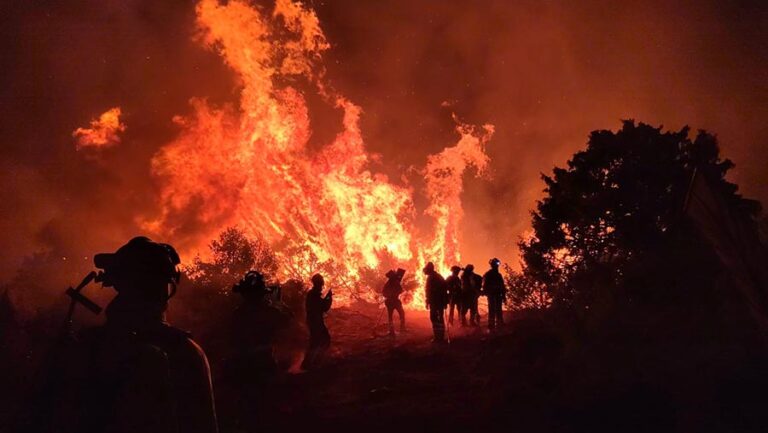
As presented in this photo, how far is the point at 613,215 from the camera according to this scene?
18375 mm

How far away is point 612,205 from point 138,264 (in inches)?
787

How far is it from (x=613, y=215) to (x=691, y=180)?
40.4 ft

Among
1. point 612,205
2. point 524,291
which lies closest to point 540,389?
point 524,291

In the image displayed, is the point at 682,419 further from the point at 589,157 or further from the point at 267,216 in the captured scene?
the point at 267,216

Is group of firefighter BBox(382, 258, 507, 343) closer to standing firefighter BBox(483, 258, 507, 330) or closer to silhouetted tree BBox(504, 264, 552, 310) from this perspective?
standing firefighter BBox(483, 258, 507, 330)

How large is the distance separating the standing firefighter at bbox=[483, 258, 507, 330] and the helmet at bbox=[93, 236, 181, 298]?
12939 millimetres

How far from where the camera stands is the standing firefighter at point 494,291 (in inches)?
559

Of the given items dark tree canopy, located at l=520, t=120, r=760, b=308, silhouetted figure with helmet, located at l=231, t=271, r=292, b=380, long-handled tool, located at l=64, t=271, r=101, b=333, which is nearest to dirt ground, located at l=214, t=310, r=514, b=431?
silhouetted figure with helmet, located at l=231, t=271, r=292, b=380

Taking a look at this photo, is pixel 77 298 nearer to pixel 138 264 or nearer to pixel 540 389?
pixel 138 264

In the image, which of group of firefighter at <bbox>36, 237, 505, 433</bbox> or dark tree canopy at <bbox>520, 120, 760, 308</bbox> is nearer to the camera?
group of firefighter at <bbox>36, 237, 505, 433</bbox>

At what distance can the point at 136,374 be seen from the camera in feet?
5.52

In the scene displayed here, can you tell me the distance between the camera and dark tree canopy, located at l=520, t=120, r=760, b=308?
56.4ft

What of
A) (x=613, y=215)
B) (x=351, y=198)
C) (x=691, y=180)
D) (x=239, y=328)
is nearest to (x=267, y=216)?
(x=351, y=198)

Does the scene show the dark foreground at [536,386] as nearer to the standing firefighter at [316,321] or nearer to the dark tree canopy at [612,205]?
the standing firefighter at [316,321]
